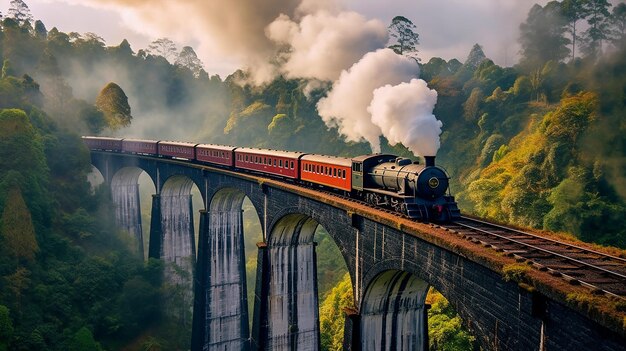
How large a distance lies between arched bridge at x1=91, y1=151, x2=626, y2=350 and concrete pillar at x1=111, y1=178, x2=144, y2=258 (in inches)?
3.5

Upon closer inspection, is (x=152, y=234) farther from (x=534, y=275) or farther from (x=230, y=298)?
(x=534, y=275)

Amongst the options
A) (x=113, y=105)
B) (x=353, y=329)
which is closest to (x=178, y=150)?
(x=353, y=329)

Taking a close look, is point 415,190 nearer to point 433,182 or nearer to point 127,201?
point 433,182

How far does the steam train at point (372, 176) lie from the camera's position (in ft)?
44.3

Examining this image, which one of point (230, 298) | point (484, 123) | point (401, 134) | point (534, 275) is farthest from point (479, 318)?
point (484, 123)

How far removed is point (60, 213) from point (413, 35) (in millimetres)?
48181

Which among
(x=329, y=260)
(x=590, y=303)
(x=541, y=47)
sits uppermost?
(x=541, y=47)

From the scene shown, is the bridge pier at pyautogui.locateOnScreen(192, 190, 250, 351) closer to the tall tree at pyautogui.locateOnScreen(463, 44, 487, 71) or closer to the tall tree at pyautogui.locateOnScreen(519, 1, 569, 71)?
the tall tree at pyautogui.locateOnScreen(519, 1, 569, 71)

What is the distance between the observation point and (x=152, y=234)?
106ft

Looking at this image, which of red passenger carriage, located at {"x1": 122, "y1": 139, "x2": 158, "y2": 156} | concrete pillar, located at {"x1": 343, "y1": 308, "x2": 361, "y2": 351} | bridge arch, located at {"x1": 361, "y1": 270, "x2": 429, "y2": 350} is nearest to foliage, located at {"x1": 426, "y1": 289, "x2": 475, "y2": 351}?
bridge arch, located at {"x1": 361, "y1": 270, "x2": 429, "y2": 350}

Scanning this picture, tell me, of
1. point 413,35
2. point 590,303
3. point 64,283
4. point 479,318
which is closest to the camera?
point 590,303

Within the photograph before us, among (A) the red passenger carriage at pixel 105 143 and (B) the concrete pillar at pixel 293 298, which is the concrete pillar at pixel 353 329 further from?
(A) the red passenger carriage at pixel 105 143

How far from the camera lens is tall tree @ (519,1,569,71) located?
1866 inches

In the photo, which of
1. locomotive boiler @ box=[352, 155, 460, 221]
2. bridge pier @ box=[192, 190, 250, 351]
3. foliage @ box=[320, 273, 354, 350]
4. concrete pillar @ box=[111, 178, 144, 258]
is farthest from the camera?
concrete pillar @ box=[111, 178, 144, 258]
